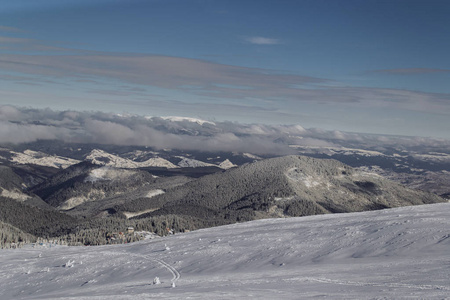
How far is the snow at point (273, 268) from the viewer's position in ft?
147

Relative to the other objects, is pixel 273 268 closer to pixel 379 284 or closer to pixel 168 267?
pixel 379 284

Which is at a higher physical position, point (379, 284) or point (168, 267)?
point (379, 284)

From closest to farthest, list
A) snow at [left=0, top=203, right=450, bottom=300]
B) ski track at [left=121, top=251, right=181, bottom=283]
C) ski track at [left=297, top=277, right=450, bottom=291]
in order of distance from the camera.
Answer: ski track at [left=297, top=277, right=450, bottom=291] → snow at [left=0, top=203, right=450, bottom=300] → ski track at [left=121, top=251, right=181, bottom=283]

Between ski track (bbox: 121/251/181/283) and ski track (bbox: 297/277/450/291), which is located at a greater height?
ski track (bbox: 297/277/450/291)

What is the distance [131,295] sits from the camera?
5231cm

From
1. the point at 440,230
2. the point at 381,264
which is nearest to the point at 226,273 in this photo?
the point at 381,264

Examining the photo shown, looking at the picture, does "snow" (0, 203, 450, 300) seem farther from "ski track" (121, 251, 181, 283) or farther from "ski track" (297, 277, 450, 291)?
"ski track" (121, 251, 181, 283)

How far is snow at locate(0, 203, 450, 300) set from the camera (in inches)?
1767

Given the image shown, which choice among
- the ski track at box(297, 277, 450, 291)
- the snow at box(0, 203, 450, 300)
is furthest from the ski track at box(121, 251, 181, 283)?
the ski track at box(297, 277, 450, 291)

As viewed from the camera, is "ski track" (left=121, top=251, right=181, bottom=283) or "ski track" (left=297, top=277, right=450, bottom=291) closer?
"ski track" (left=297, top=277, right=450, bottom=291)

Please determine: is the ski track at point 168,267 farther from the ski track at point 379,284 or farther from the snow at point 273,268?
the ski track at point 379,284

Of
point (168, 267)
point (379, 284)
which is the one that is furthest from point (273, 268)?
point (168, 267)

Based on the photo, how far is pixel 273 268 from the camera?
61719mm

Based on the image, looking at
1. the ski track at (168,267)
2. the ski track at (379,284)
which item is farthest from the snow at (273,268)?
the ski track at (168,267)
